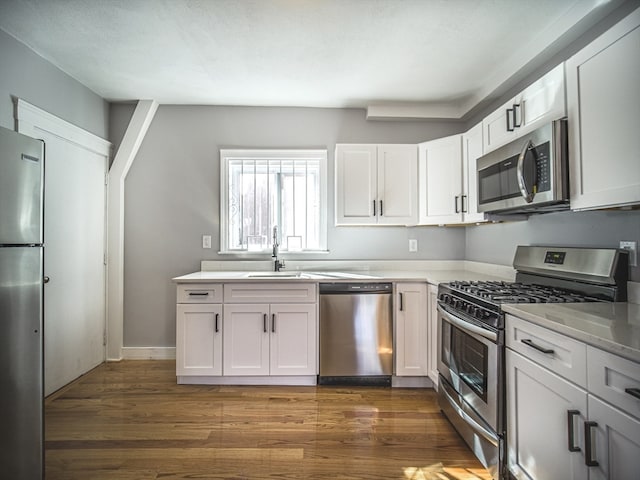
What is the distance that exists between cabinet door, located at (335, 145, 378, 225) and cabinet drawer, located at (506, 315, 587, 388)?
64.5 inches

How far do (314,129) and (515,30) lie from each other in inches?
71.1

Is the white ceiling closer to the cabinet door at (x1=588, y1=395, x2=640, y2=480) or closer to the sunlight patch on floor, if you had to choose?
the cabinet door at (x1=588, y1=395, x2=640, y2=480)

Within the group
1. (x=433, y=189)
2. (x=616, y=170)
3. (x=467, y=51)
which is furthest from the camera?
(x=433, y=189)

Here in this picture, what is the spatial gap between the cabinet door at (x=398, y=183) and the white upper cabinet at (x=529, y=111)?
0.75m

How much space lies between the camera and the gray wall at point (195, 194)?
126 inches

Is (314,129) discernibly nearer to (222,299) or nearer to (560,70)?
(222,299)

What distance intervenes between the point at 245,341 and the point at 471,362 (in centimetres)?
169

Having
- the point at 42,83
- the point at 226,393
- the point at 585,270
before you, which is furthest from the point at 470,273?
the point at 42,83

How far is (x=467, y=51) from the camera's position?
2.29 meters

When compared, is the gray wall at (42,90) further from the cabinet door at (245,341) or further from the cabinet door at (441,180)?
the cabinet door at (441,180)

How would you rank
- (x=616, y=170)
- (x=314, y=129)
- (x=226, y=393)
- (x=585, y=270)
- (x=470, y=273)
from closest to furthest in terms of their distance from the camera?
(x=616, y=170), (x=585, y=270), (x=226, y=393), (x=470, y=273), (x=314, y=129)

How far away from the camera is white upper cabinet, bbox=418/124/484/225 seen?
2465 mm

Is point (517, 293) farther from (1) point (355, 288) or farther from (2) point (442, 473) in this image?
(1) point (355, 288)

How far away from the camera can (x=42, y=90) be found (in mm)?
2420
